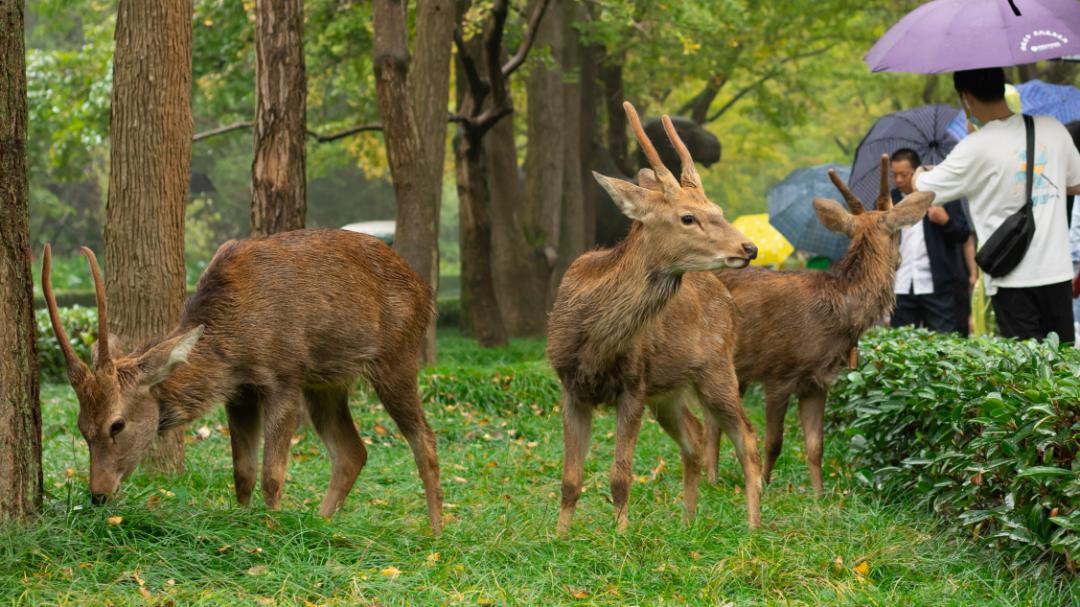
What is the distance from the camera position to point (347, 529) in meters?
5.91

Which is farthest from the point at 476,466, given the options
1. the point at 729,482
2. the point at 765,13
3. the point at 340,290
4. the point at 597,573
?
the point at 765,13

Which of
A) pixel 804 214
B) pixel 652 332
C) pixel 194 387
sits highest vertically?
pixel 652 332

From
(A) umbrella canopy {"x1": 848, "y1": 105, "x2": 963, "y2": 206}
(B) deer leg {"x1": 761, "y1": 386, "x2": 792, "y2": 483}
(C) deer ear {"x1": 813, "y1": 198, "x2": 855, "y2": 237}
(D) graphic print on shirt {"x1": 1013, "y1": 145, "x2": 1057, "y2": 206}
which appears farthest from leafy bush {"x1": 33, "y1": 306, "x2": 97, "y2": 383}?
(D) graphic print on shirt {"x1": 1013, "y1": 145, "x2": 1057, "y2": 206}

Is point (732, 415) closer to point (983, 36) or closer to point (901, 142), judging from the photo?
point (983, 36)

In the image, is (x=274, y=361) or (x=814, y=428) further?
(x=814, y=428)

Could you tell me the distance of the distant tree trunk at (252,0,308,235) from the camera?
32.0 ft

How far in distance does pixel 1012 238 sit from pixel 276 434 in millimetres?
4159

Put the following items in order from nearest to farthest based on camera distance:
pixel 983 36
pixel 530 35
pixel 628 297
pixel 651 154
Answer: pixel 651 154 < pixel 628 297 < pixel 983 36 < pixel 530 35

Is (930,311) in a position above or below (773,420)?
above

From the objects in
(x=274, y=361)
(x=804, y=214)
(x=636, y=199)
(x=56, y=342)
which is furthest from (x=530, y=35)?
(x=274, y=361)

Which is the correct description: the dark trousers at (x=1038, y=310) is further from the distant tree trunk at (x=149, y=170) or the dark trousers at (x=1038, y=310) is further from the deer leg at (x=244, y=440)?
the distant tree trunk at (x=149, y=170)

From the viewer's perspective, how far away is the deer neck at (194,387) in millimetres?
5992

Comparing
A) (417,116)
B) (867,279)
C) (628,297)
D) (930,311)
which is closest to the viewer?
(628,297)

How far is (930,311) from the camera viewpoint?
36.0 feet
